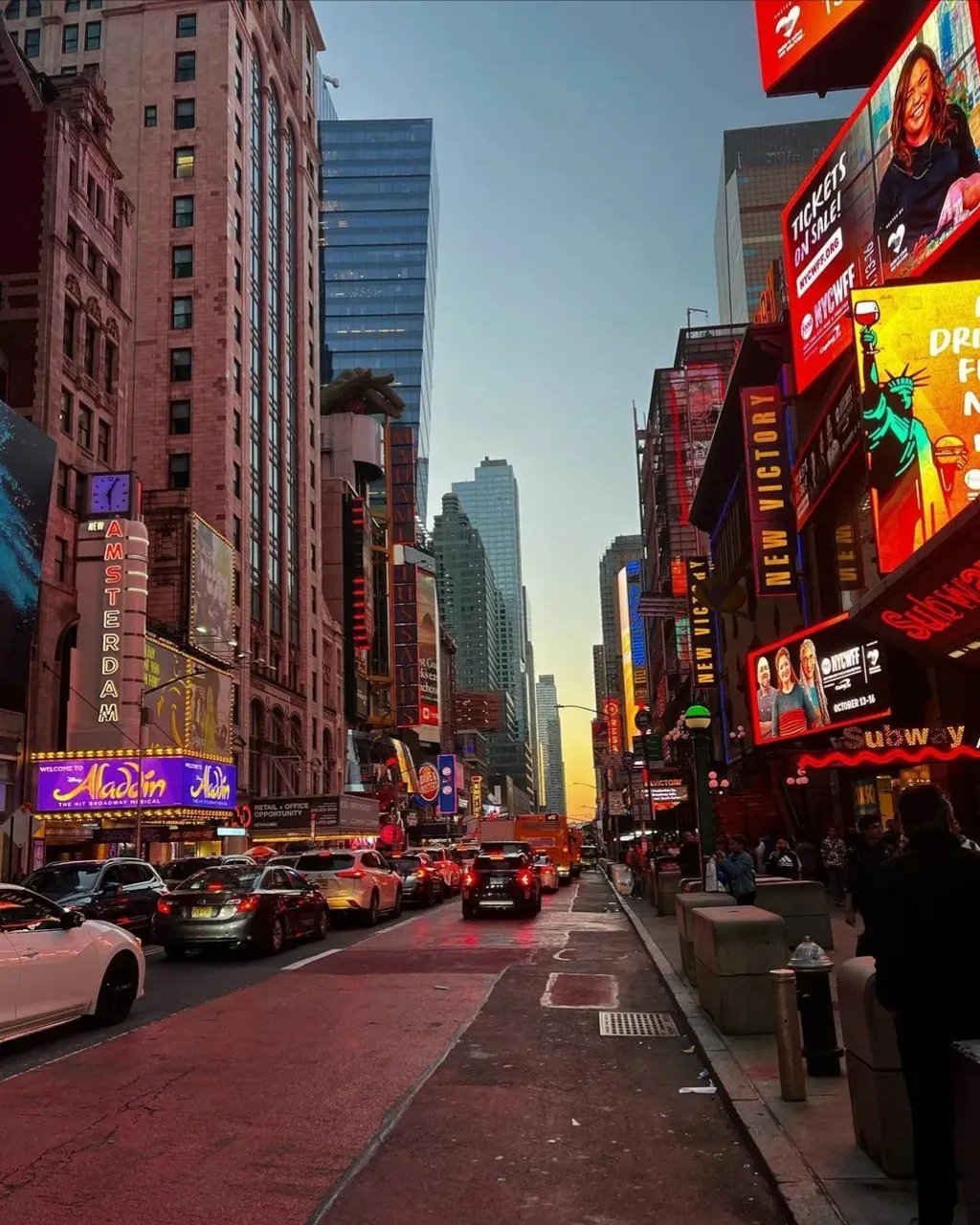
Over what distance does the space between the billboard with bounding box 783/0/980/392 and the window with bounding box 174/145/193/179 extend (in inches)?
1721

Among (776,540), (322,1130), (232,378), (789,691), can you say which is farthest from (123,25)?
(322,1130)

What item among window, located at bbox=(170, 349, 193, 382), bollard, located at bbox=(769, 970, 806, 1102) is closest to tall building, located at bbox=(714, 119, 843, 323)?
window, located at bbox=(170, 349, 193, 382)

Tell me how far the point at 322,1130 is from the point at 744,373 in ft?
126

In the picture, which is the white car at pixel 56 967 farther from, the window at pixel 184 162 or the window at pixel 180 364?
the window at pixel 184 162

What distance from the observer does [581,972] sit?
15406 mm

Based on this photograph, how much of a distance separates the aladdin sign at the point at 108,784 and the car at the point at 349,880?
16.7 m

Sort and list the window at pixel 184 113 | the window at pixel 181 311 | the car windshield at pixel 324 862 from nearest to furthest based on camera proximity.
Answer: the car windshield at pixel 324 862
the window at pixel 181 311
the window at pixel 184 113

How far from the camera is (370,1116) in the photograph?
287 inches

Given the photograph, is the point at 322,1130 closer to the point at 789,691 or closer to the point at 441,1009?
the point at 441,1009

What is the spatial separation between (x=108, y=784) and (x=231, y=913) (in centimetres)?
2441

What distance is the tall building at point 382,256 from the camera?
184 metres

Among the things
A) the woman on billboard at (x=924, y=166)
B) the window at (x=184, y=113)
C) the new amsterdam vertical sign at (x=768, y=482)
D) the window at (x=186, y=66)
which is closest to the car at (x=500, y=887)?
the new amsterdam vertical sign at (x=768, y=482)

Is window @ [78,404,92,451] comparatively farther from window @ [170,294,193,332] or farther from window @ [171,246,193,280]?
window @ [171,246,193,280]

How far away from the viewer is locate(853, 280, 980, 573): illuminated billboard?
18.5 metres
